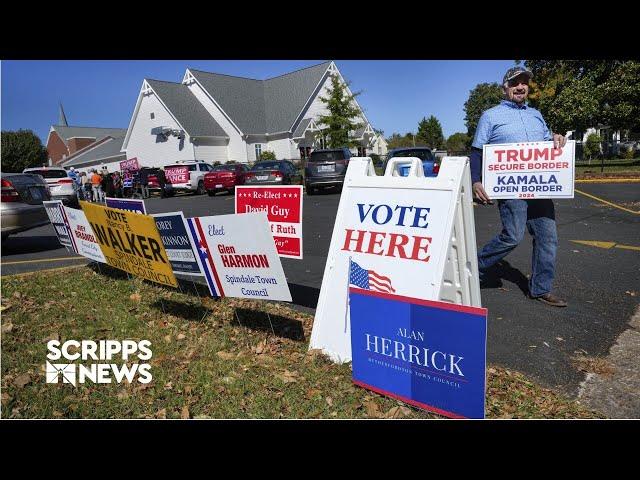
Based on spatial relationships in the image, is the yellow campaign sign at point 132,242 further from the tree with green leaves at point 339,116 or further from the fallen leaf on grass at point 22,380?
the tree with green leaves at point 339,116

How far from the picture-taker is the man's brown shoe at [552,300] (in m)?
4.29

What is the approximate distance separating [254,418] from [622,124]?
16.2 m

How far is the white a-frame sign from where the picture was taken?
112 inches

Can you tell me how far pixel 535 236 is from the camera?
4.34m

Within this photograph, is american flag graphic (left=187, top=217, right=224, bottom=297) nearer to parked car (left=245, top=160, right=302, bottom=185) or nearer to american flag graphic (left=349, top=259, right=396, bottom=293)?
american flag graphic (left=349, top=259, right=396, bottom=293)

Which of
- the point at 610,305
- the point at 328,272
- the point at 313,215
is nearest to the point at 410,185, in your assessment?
the point at 328,272

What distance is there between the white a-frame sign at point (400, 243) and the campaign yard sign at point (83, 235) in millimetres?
3195

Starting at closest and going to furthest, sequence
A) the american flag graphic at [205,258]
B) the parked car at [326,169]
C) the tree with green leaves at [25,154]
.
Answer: the american flag graphic at [205,258] < the parked car at [326,169] < the tree with green leaves at [25,154]

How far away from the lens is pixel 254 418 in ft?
8.94

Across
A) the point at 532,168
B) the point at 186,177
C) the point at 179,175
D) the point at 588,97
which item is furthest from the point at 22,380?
the point at 179,175

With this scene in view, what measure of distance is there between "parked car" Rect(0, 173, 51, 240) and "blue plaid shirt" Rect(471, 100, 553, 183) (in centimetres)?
784

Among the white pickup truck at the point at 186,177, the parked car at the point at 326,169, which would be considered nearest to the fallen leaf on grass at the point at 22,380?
the parked car at the point at 326,169

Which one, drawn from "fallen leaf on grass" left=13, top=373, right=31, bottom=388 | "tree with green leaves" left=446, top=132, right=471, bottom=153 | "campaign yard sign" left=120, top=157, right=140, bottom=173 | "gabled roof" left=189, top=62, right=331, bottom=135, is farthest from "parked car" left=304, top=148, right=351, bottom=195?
"gabled roof" left=189, top=62, right=331, bottom=135

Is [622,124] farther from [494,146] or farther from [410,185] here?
[410,185]
